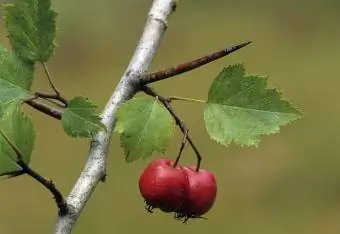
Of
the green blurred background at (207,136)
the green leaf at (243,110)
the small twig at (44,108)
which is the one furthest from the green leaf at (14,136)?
the green blurred background at (207,136)

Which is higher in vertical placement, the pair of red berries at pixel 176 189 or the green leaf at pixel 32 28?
the green leaf at pixel 32 28

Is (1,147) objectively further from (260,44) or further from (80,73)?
(260,44)

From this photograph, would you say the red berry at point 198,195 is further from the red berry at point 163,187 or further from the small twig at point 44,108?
the small twig at point 44,108

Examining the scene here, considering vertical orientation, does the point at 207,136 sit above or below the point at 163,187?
below

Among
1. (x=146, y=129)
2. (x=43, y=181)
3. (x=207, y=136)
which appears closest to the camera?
(x=43, y=181)

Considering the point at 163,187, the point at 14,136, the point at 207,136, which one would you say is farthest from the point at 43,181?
the point at 207,136

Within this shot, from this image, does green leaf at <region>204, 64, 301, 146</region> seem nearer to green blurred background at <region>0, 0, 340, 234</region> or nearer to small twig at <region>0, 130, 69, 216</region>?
small twig at <region>0, 130, 69, 216</region>

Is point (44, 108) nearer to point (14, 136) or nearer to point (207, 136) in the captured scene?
point (14, 136)
